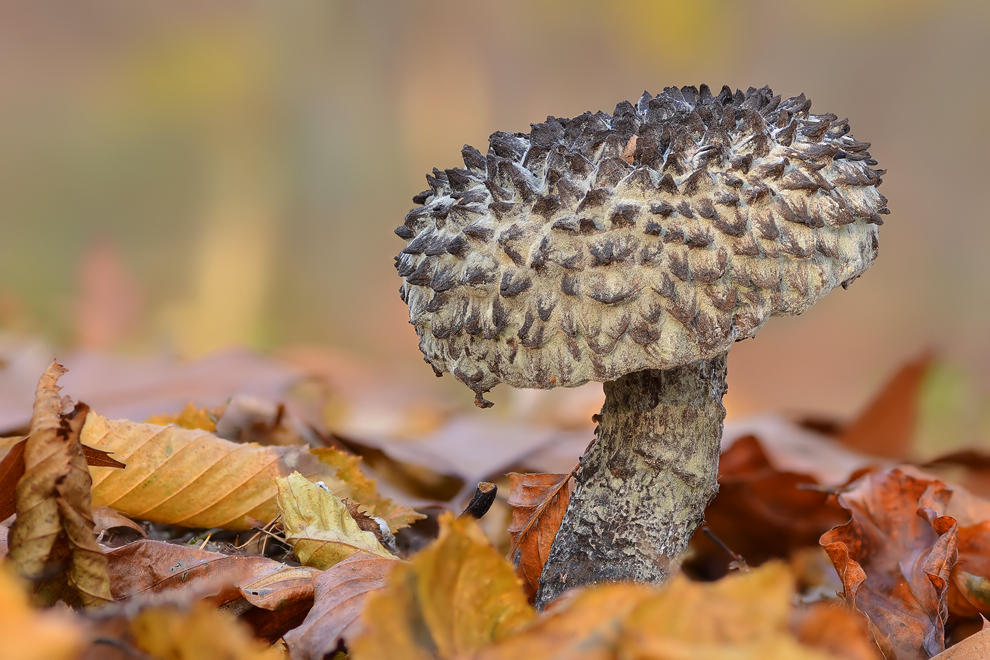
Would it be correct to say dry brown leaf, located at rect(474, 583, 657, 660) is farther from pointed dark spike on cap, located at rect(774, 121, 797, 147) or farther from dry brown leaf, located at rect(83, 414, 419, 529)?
dry brown leaf, located at rect(83, 414, 419, 529)

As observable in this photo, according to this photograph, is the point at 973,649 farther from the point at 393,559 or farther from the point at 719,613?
the point at 393,559

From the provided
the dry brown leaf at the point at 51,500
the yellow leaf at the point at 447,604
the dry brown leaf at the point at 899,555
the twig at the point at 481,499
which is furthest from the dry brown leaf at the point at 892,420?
the dry brown leaf at the point at 51,500

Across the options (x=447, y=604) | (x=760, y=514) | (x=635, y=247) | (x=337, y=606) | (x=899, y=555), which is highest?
→ (x=635, y=247)

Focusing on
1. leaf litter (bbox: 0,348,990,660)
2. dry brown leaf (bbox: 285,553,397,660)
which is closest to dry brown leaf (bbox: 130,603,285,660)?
leaf litter (bbox: 0,348,990,660)

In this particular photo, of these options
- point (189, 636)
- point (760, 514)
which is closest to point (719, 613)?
point (189, 636)

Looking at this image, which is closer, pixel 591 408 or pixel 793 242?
pixel 793 242

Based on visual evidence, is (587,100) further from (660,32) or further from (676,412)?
(676,412)

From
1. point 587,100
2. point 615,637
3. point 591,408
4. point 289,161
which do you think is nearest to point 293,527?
point 615,637
